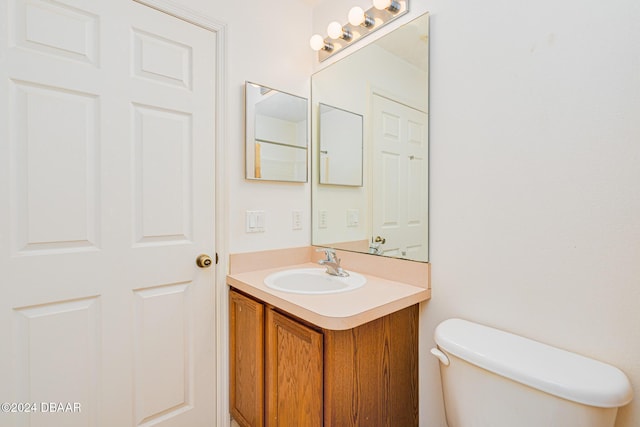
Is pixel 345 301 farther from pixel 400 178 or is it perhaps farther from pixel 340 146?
pixel 340 146

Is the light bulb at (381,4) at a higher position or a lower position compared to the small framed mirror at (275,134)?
higher

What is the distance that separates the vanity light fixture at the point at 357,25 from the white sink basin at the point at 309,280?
1.22 m

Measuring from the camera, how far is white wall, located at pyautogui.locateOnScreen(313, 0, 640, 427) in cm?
81

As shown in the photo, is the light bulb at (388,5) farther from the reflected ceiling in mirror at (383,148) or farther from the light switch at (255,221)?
the light switch at (255,221)

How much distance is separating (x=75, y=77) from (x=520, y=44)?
1.56m

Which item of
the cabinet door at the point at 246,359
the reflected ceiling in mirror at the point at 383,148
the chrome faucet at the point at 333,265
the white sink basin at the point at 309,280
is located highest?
the reflected ceiling in mirror at the point at 383,148

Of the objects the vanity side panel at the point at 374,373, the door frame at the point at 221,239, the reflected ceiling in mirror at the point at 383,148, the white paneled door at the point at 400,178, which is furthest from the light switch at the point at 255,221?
the vanity side panel at the point at 374,373

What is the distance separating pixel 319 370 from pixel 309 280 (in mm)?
577

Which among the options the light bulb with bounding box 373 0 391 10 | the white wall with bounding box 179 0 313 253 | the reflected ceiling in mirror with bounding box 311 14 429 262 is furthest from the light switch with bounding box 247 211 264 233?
the light bulb with bounding box 373 0 391 10

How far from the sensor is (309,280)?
5.04 ft

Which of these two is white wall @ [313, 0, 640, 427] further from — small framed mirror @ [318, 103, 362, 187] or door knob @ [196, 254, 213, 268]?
door knob @ [196, 254, 213, 268]

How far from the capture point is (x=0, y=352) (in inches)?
38.9

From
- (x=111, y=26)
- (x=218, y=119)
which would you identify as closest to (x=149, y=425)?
(x=218, y=119)

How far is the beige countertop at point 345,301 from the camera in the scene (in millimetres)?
953
